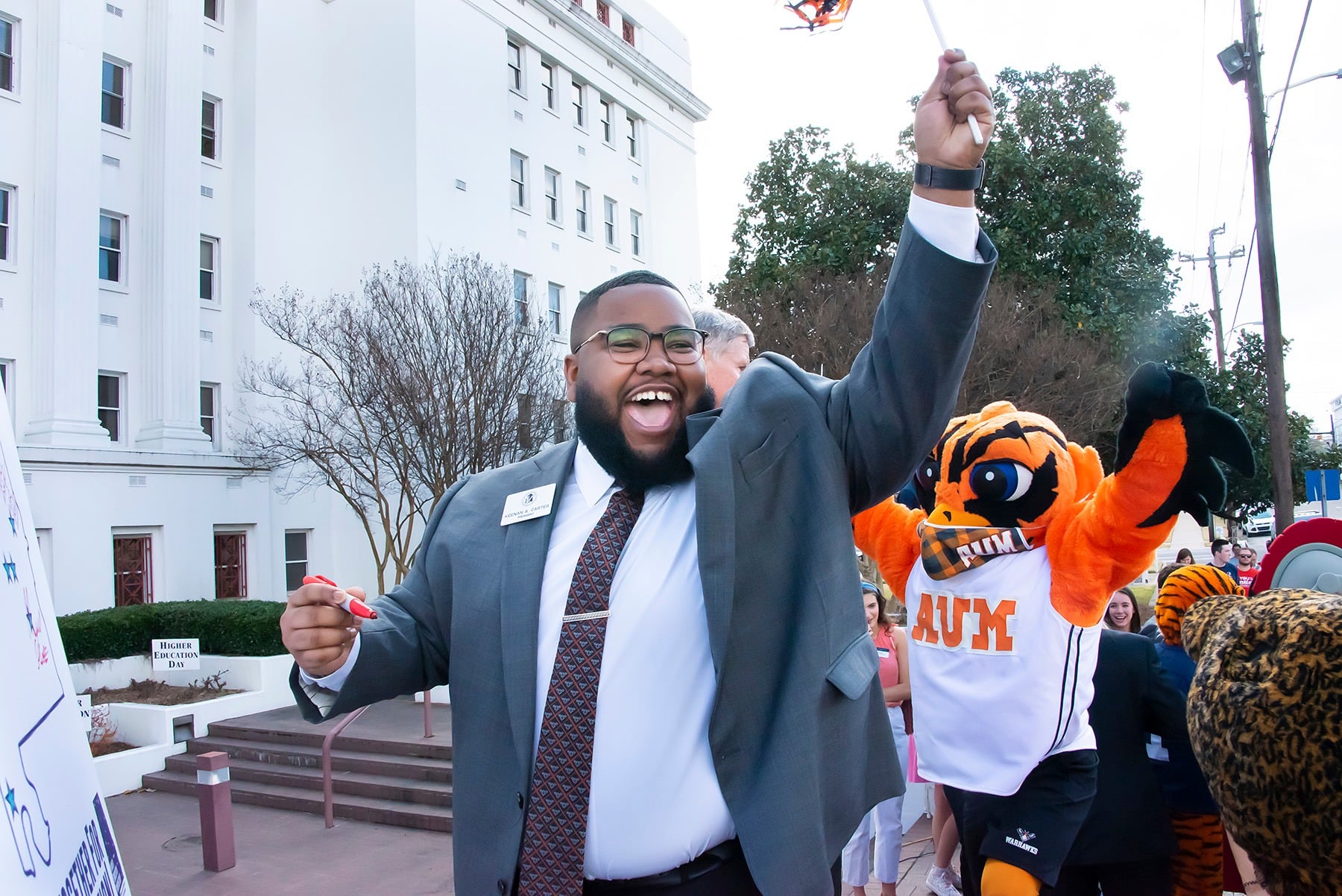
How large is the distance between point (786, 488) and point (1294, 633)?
2.95ft

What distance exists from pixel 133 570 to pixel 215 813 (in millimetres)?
10567

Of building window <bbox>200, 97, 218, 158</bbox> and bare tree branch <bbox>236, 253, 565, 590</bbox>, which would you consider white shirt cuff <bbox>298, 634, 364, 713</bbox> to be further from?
building window <bbox>200, 97, 218, 158</bbox>

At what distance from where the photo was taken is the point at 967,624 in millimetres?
3549

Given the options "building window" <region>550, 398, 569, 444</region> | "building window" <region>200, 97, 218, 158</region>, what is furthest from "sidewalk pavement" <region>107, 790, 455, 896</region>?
"building window" <region>200, 97, 218, 158</region>

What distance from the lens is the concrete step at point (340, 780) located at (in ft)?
30.0

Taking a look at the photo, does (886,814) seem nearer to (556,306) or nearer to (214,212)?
(214,212)

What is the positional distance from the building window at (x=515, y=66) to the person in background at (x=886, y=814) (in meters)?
22.4

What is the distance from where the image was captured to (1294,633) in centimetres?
122

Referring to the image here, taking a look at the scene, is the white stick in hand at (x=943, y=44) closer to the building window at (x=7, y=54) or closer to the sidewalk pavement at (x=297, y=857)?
the sidewalk pavement at (x=297, y=857)

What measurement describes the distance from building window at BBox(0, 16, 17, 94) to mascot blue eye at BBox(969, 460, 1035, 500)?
59.0 feet

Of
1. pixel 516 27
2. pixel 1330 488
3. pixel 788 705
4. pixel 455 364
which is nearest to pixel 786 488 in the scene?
pixel 788 705

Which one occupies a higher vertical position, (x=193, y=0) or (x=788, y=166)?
(x=193, y=0)

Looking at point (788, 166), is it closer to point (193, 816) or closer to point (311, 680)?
point (193, 816)

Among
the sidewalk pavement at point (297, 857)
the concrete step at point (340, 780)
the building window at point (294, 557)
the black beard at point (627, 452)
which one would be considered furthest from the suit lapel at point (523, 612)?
the building window at point (294, 557)
